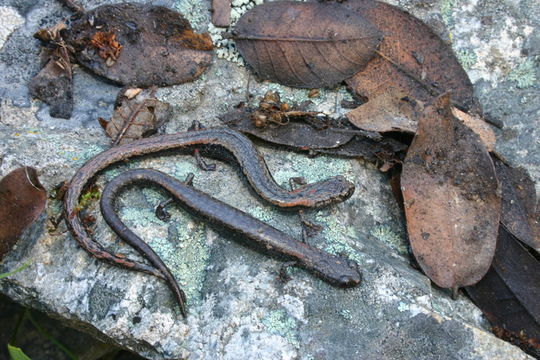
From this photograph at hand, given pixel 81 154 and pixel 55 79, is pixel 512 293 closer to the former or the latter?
pixel 81 154

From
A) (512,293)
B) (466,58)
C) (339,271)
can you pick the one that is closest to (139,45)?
(339,271)

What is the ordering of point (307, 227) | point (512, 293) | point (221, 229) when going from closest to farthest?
point (512, 293)
point (221, 229)
point (307, 227)

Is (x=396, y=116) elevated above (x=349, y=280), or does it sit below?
above

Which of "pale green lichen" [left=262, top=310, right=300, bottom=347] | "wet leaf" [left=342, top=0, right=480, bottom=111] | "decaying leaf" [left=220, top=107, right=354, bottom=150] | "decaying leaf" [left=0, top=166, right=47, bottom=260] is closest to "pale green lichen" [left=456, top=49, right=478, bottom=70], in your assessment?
"wet leaf" [left=342, top=0, right=480, bottom=111]

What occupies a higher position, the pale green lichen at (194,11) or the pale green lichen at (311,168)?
the pale green lichen at (194,11)

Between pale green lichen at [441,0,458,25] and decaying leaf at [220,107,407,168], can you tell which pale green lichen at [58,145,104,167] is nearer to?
decaying leaf at [220,107,407,168]

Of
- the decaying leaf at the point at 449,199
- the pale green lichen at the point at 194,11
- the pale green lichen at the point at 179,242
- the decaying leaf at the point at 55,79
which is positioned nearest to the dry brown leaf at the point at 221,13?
the pale green lichen at the point at 194,11

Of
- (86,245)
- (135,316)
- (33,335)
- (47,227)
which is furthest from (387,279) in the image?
(33,335)

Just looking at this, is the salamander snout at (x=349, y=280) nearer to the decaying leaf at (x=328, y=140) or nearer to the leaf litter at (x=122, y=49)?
the decaying leaf at (x=328, y=140)
